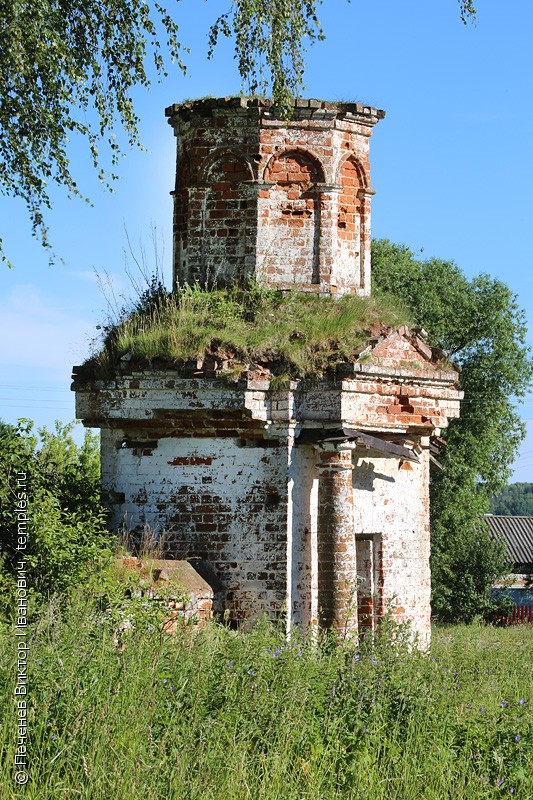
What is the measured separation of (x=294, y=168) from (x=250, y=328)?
6.70 feet

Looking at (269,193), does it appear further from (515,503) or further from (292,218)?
(515,503)

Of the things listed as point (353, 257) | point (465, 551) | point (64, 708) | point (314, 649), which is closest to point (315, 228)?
point (353, 257)

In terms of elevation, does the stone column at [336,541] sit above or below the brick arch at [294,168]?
below

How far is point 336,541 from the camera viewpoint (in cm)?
1070

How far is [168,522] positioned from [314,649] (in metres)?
3.07

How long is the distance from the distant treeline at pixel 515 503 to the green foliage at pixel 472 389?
85.7 metres

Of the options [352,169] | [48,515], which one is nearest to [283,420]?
[48,515]

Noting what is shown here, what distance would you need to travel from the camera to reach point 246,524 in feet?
35.6

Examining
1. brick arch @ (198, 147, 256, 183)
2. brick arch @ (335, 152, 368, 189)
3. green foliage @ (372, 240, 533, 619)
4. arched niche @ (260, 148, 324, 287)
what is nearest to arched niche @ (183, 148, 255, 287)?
brick arch @ (198, 147, 256, 183)

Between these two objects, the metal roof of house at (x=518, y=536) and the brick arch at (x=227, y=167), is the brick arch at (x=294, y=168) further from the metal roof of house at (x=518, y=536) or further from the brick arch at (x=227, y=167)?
the metal roof of house at (x=518, y=536)

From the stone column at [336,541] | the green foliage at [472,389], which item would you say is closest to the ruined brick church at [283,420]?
the stone column at [336,541]

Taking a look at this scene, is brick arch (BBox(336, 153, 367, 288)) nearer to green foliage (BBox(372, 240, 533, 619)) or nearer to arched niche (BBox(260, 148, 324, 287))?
arched niche (BBox(260, 148, 324, 287))

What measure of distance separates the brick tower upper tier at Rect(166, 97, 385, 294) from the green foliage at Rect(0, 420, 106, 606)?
260 centimetres

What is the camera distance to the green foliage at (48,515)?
31.8 feet
